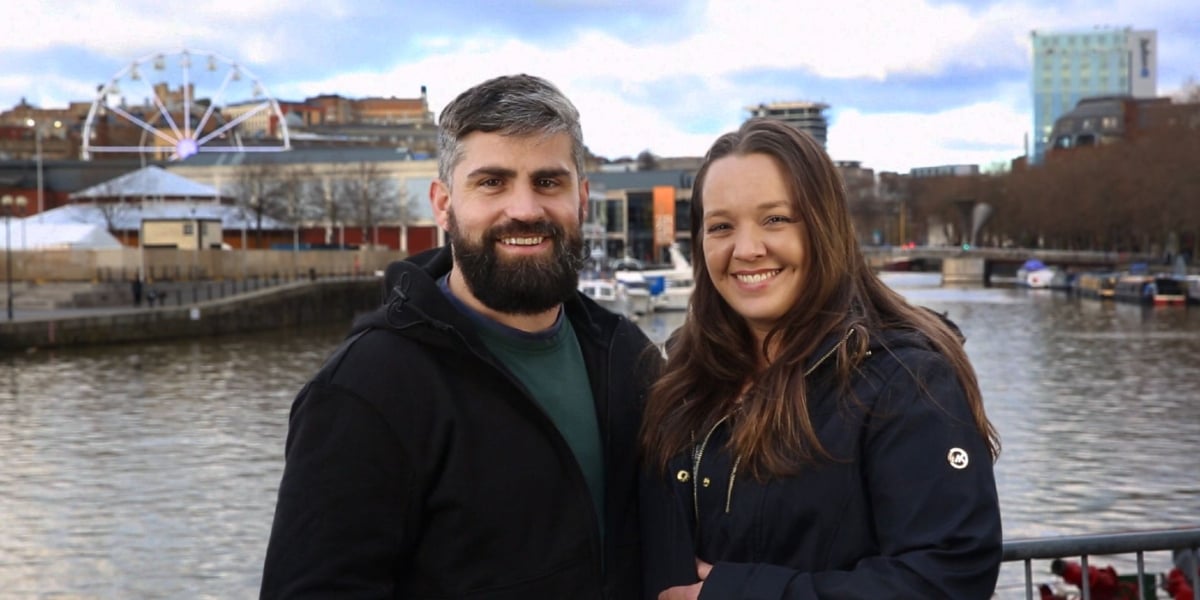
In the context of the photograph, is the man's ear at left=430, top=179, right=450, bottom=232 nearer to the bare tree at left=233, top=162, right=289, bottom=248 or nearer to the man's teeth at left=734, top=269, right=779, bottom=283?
the man's teeth at left=734, top=269, right=779, bottom=283

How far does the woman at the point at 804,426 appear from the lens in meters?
2.34

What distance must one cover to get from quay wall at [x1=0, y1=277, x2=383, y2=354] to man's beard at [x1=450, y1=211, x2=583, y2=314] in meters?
30.1

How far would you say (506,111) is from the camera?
2.66m

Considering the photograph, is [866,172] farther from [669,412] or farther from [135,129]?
[669,412]

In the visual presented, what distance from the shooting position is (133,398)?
904 inches

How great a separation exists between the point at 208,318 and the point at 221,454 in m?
21.3

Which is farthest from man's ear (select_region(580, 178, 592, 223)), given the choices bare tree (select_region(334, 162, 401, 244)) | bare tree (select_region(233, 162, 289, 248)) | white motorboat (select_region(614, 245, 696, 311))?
bare tree (select_region(334, 162, 401, 244))

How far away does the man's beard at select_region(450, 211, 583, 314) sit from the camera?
2.71 metres

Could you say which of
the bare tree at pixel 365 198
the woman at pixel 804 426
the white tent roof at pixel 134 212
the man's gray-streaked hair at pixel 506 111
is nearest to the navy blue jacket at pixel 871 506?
the woman at pixel 804 426

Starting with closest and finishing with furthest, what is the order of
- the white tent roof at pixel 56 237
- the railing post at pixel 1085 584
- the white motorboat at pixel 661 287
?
the railing post at pixel 1085 584 < the white tent roof at pixel 56 237 < the white motorboat at pixel 661 287

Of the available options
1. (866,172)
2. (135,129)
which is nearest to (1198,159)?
(135,129)

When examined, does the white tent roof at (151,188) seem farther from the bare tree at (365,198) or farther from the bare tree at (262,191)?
the bare tree at (365,198)

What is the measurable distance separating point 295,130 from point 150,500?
381 ft

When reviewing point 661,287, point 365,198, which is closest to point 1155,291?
point 661,287
